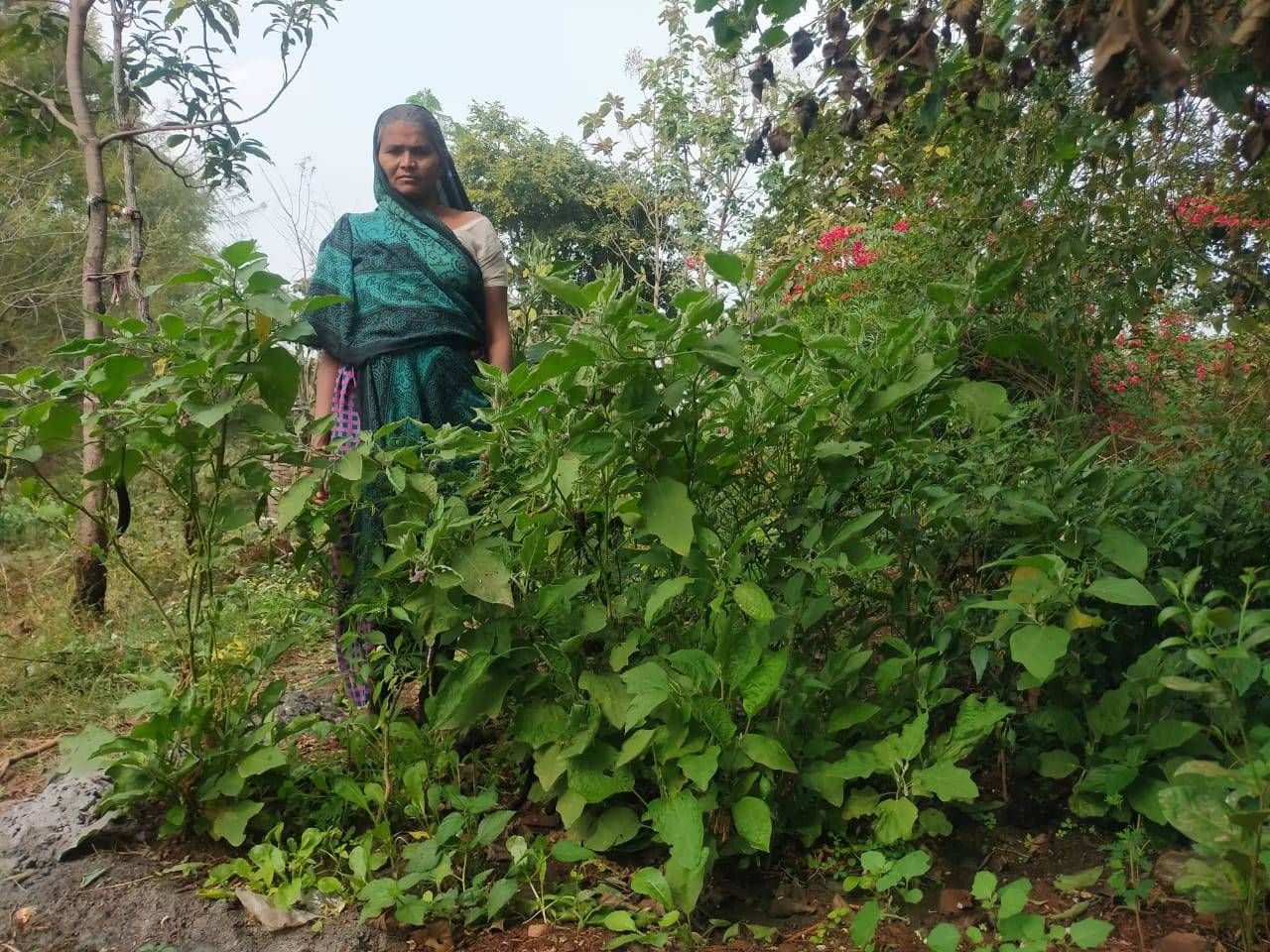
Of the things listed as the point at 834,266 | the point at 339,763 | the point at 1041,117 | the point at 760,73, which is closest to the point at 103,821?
the point at 339,763

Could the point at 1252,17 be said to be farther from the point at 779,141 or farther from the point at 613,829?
the point at 613,829

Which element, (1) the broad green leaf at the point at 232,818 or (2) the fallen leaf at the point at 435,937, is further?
(1) the broad green leaf at the point at 232,818

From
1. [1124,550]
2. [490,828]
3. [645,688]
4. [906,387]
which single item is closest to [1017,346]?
[906,387]

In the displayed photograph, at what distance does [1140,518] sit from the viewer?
196 cm

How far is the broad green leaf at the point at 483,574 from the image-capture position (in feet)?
5.26

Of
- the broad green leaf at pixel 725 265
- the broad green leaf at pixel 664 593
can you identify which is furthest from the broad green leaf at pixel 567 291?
the broad green leaf at pixel 664 593

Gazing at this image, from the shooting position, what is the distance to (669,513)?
→ 1.53 meters

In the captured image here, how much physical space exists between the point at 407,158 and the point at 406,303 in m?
0.44

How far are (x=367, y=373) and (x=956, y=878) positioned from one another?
185cm

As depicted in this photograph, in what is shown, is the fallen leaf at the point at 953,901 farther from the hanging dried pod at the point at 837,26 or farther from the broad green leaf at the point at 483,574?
the hanging dried pod at the point at 837,26

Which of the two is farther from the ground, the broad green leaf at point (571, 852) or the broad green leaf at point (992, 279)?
the broad green leaf at point (992, 279)

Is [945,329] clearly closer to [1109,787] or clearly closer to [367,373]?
[1109,787]

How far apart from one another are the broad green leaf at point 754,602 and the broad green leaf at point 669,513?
0.38 ft

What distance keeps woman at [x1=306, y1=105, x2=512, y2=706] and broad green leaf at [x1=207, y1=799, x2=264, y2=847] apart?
601mm
